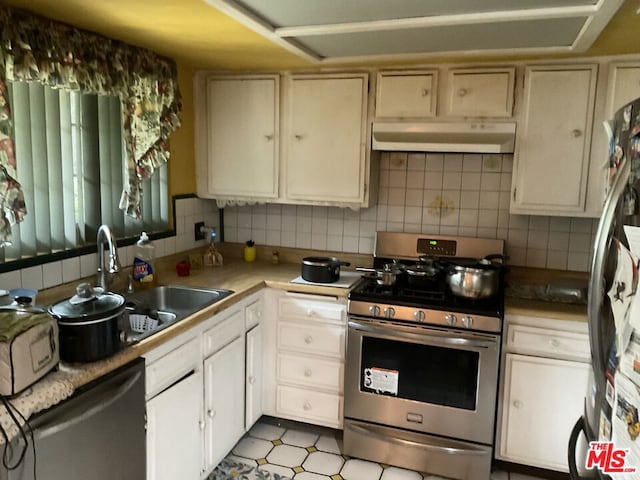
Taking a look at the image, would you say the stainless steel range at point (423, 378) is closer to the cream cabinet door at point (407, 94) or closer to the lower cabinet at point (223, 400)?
the lower cabinet at point (223, 400)

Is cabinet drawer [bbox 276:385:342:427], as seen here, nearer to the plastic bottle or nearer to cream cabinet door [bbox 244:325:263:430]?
cream cabinet door [bbox 244:325:263:430]

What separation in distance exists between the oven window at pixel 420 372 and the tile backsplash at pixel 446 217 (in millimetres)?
774

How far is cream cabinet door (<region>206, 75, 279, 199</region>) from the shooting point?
296 cm

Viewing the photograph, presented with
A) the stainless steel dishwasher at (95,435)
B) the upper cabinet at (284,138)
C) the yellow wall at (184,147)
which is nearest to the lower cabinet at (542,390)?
Answer: the upper cabinet at (284,138)

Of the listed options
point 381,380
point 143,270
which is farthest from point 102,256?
point 381,380

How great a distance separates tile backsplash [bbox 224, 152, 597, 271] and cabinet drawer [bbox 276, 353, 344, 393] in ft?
2.50

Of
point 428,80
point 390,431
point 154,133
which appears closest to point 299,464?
A: point 390,431

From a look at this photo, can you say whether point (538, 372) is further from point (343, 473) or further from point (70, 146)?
point (70, 146)

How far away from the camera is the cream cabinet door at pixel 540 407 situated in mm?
2400

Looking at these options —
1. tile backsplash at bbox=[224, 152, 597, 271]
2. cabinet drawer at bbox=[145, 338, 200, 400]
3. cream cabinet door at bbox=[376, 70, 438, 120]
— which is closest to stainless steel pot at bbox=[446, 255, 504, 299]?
tile backsplash at bbox=[224, 152, 597, 271]

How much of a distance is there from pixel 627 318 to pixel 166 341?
1.51 metres

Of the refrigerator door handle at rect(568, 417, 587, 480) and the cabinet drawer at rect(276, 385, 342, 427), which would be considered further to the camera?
the cabinet drawer at rect(276, 385, 342, 427)

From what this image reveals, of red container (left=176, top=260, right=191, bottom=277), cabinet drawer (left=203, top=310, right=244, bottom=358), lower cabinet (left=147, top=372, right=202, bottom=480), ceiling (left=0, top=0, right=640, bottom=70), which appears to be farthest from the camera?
red container (left=176, top=260, right=191, bottom=277)

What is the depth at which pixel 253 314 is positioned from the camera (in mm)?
2707
